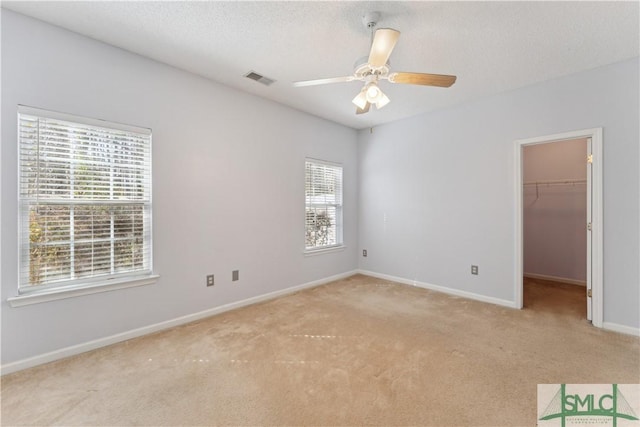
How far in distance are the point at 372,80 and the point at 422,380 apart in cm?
226

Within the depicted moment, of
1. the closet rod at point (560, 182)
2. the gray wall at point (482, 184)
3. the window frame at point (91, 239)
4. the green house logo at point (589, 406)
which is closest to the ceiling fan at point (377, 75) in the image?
the window frame at point (91, 239)

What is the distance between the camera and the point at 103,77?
7.91ft

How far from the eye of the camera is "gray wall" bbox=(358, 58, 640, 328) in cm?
269

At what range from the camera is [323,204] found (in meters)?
4.51

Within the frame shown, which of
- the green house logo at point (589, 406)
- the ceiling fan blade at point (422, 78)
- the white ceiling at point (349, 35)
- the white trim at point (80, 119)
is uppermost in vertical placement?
the white ceiling at point (349, 35)

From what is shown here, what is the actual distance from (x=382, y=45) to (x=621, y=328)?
11.4 ft

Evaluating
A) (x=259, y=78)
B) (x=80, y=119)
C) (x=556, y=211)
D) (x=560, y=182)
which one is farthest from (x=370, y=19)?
(x=556, y=211)

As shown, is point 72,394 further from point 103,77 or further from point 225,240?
point 103,77

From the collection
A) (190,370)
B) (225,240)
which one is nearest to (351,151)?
(225,240)

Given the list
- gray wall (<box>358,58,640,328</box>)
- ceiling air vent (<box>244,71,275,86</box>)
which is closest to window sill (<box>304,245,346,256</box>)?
gray wall (<box>358,58,640,328</box>)

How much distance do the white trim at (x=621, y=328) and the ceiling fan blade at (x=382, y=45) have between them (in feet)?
11.0

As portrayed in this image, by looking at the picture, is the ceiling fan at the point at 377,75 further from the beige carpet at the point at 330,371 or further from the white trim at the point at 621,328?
the white trim at the point at 621,328

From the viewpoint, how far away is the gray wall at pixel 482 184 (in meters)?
2.69

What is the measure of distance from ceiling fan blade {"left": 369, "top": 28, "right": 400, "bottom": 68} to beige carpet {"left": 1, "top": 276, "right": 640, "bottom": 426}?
2.23 meters
